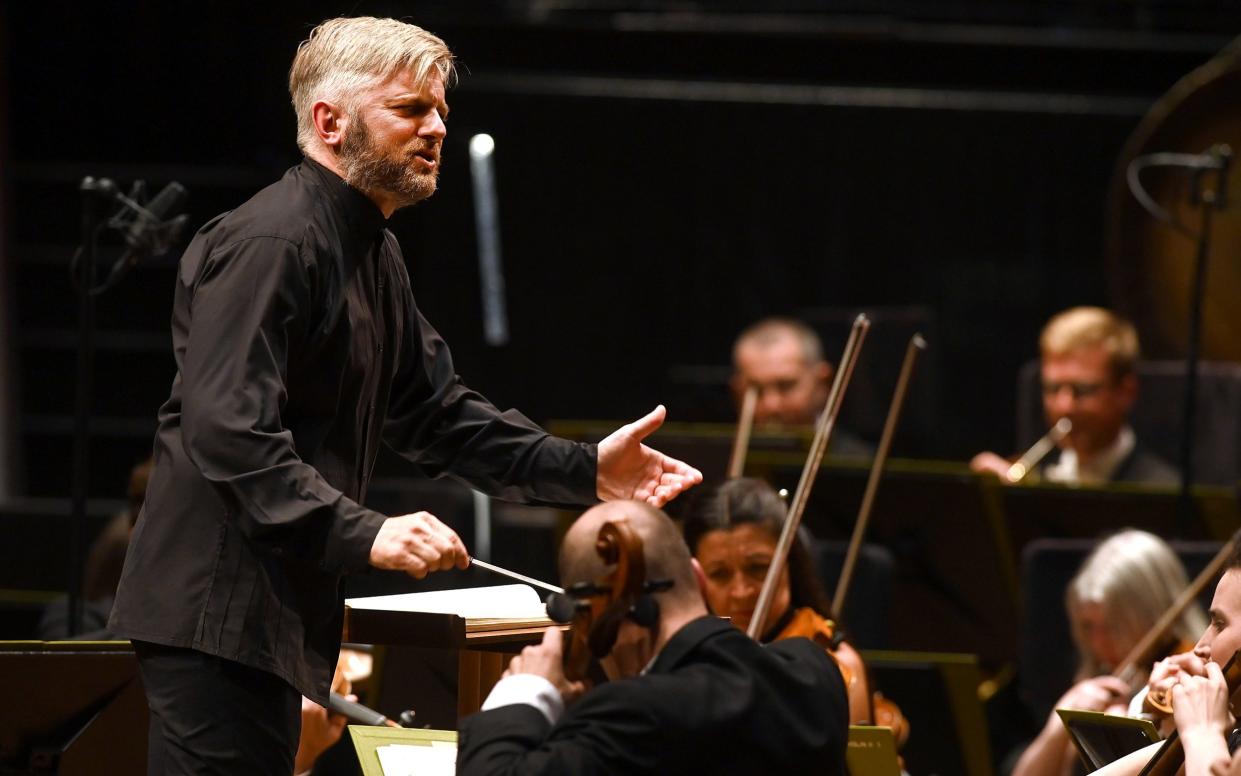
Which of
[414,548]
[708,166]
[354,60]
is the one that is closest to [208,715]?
[414,548]

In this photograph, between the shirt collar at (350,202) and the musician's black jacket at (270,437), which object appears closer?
the musician's black jacket at (270,437)

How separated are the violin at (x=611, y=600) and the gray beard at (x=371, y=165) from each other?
61 centimetres

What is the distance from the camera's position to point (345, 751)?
3.47m

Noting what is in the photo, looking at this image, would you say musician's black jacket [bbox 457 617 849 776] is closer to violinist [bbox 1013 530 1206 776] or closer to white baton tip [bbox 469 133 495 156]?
violinist [bbox 1013 530 1206 776]

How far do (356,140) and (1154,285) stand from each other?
4.43 metres

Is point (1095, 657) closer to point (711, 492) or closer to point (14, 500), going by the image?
point (711, 492)

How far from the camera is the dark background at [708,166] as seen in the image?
707cm

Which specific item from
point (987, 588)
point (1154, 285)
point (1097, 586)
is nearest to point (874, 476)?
point (1097, 586)

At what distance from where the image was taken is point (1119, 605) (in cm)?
408

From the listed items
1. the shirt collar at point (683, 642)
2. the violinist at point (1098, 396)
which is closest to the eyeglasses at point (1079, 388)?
the violinist at point (1098, 396)

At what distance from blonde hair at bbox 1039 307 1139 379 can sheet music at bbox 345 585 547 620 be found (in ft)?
10.4

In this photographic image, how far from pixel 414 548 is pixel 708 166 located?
5049 mm

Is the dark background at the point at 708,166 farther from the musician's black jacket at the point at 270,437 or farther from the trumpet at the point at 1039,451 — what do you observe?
the musician's black jacket at the point at 270,437

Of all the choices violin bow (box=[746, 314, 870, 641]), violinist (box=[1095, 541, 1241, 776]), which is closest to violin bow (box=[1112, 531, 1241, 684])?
violin bow (box=[746, 314, 870, 641])
